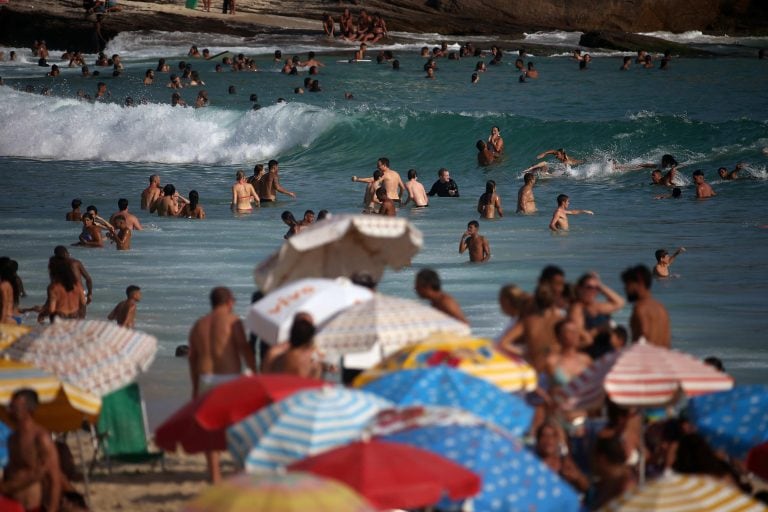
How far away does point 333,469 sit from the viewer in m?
6.30

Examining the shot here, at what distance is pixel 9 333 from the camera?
980 cm

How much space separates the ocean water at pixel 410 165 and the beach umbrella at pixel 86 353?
2.35m

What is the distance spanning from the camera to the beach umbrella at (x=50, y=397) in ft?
28.0

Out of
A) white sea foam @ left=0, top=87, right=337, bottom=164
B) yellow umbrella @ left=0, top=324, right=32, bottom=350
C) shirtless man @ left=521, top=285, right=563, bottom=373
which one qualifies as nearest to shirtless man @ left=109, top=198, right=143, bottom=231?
yellow umbrella @ left=0, top=324, right=32, bottom=350

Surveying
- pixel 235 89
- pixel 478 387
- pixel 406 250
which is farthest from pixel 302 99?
pixel 478 387

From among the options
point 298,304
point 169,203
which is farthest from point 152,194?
point 298,304

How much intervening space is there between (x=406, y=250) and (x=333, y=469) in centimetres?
496

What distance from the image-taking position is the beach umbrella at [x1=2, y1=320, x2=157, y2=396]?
9039 mm

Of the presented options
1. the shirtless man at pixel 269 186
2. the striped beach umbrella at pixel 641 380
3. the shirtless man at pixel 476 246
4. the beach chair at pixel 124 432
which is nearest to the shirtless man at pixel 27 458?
the beach chair at pixel 124 432

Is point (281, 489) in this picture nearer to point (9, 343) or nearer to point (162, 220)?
point (9, 343)

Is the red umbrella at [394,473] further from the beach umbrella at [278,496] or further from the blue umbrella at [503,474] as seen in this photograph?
the beach umbrella at [278,496]

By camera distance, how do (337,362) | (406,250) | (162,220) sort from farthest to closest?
(162,220) < (406,250) < (337,362)

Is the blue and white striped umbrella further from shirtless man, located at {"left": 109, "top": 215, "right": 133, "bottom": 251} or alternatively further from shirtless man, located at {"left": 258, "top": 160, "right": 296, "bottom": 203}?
shirtless man, located at {"left": 258, "top": 160, "right": 296, "bottom": 203}

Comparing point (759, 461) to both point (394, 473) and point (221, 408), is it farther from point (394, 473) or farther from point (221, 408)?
point (221, 408)
